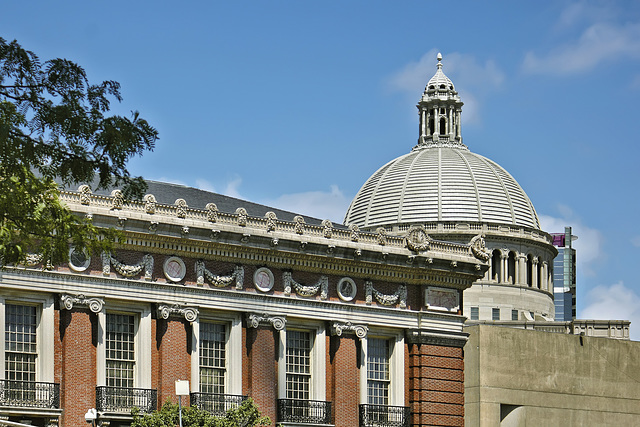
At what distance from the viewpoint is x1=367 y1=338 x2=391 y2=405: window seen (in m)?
55.2

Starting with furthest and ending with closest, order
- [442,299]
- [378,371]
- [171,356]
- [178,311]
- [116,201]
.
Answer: [442,299] → [378,371] → [178,311] → [171,356] → [116,201]

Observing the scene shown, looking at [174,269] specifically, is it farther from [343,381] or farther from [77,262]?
[343,381]

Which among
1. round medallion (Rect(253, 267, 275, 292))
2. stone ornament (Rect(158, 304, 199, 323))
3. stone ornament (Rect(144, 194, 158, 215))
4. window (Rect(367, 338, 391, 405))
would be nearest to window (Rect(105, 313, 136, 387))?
stone ornament (Rect(158, 304, 199, 323))

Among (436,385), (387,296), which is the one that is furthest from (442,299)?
(436,385)

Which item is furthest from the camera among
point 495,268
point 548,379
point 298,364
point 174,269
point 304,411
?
point 495,268

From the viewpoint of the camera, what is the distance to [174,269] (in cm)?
5019

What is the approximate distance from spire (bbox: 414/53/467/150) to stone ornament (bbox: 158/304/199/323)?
83369 mm

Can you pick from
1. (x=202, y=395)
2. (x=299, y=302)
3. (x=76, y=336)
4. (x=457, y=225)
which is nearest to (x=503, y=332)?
(x=299, y=302)

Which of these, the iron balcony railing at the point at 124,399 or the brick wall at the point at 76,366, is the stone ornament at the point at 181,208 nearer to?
the brick wall at the point at 76,366

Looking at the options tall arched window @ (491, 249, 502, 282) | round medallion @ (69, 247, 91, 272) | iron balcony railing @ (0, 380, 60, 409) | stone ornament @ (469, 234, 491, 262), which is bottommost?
iron balcony railing @ (0, 380, 60, 409)

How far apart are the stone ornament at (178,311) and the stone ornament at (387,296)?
7.60 meters

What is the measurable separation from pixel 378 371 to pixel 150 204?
39.5 ft

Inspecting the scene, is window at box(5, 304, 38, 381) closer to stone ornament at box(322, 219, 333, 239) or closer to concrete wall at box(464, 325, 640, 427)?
stone ornament at box(322, 219, 333, 239)

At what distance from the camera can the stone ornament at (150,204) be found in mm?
49219
